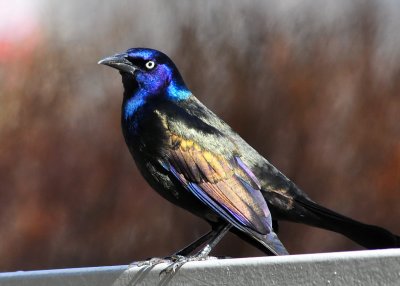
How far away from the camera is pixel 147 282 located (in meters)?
2.20

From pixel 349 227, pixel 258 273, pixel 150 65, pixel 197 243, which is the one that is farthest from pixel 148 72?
pixel 258 273

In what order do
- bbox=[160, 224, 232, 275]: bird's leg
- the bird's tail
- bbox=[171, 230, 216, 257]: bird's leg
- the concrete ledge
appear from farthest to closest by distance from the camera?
bbox=[171, 230, 216, 257]: bird's leg → the bird's tail → bbox=[160, 224, 232, 275]: bird's leg → the concrete ledge

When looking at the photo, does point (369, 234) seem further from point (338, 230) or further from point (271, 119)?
point (271, 119)

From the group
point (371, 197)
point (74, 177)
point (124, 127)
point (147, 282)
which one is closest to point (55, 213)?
point (74, 177)

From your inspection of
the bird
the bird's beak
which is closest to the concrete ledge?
the bird

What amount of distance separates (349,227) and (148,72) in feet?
2.80

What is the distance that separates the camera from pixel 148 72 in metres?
3.23

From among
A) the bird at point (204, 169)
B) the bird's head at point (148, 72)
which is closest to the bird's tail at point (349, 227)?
the bird at point (204, 169)

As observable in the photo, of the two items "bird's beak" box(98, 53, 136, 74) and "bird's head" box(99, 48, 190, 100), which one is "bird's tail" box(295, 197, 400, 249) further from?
"bird's beak" box(98, 53, 136, 74)

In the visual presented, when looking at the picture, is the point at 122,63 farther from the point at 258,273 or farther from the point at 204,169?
the point at 258,273

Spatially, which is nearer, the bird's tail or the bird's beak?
the bird's tail

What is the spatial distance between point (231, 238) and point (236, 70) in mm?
1103

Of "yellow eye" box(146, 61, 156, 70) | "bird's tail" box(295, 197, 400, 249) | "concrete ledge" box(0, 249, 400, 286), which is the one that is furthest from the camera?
"yellow eye" box(146, 61, 156, 70)

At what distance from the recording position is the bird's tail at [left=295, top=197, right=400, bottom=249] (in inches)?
112
